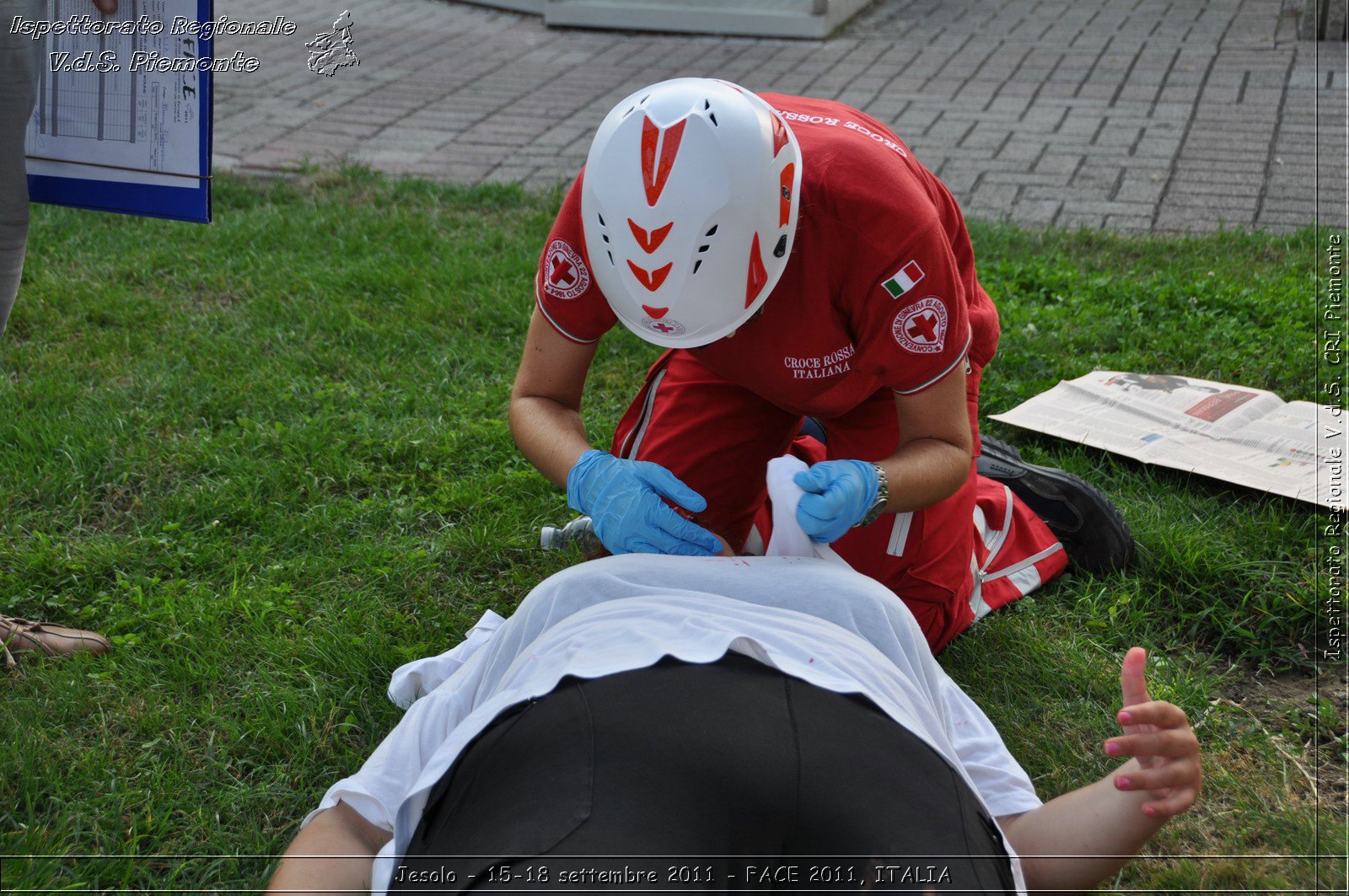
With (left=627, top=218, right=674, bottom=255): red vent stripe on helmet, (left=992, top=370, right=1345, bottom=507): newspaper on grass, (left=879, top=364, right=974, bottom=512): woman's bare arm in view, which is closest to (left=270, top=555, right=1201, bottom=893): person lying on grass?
(left=879, top=364, right=974, bottom=512): woman's bare arm

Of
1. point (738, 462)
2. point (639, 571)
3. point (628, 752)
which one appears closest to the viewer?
point (628, 752)

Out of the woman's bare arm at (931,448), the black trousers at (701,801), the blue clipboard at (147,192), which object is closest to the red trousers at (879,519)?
the woman's bare arm at (931,448)

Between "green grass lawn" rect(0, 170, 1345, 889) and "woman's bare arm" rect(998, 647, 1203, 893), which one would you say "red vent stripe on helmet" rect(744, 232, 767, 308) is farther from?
"green grass lawn" rect(0, 170, 1345, 889)

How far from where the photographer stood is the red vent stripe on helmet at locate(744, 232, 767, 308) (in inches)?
74.0

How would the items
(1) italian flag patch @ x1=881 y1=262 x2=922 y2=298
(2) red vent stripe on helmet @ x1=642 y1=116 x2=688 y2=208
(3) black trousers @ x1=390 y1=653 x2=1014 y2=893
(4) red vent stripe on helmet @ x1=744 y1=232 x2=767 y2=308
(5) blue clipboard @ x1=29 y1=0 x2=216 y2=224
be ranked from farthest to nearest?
(5) blue clipboard @ x1=29 y1=0 x2=216 y2=224, (1) italian flag patch @ x1=881 y1=262 x2=922 y2=298, (4) red vent stripe on helmet @ x1=744 y1=232 x2=767 y2=308, (2) red vent stripe on helmet @ x1=642 y1=116 x2=688 y2=208, (3) black trousers @ x1=390 y1=653 x2=1014 y2=893

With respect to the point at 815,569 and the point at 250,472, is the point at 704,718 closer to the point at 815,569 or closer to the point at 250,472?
the point at 815,569

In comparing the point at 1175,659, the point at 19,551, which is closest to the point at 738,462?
the point at 1175,659

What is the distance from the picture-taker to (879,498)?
205 centimetres

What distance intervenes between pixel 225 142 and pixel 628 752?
5179mm

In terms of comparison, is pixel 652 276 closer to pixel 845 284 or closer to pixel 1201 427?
pixel 845 284

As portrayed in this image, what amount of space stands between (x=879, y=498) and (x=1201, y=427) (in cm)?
152

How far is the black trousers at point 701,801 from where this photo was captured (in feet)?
4.50

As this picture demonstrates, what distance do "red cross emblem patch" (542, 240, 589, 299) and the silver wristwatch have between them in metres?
0.69

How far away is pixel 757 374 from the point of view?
2303 mm
